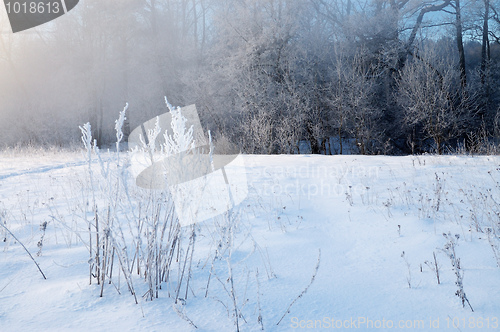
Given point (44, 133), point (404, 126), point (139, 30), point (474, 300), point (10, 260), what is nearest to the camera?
point (474, 300)

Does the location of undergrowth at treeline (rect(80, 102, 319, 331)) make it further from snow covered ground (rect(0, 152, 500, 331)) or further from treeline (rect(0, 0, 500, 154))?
treeline (rect(0, 0, 500, 154))

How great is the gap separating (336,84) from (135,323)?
18.1 metres

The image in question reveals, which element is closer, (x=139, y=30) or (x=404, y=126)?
(x=404, y=126)

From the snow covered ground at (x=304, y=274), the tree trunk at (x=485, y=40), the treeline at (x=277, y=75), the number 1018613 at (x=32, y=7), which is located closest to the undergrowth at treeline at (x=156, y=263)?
the snow covered ground at (x=304, y=274)

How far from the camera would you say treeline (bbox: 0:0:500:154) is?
16.8 m

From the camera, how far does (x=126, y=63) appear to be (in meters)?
23.7

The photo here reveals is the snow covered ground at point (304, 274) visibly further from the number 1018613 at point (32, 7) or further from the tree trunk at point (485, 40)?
the number 1018613 at point (32, 7)

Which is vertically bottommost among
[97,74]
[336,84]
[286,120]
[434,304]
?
[434,304]

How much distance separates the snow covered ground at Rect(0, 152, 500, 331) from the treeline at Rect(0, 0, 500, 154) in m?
9.92

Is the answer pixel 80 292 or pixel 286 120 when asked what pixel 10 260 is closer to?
pixel 80 292

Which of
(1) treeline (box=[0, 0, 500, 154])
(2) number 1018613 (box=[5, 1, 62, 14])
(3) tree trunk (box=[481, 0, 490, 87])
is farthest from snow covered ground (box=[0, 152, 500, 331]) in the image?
(2) number 1018613 (box=[5, 1, 62, 14])

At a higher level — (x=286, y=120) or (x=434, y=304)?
(x=286, y=120)

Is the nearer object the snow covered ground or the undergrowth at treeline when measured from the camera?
the snow covered ground

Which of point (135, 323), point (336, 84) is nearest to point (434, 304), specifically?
point (135, 323)
